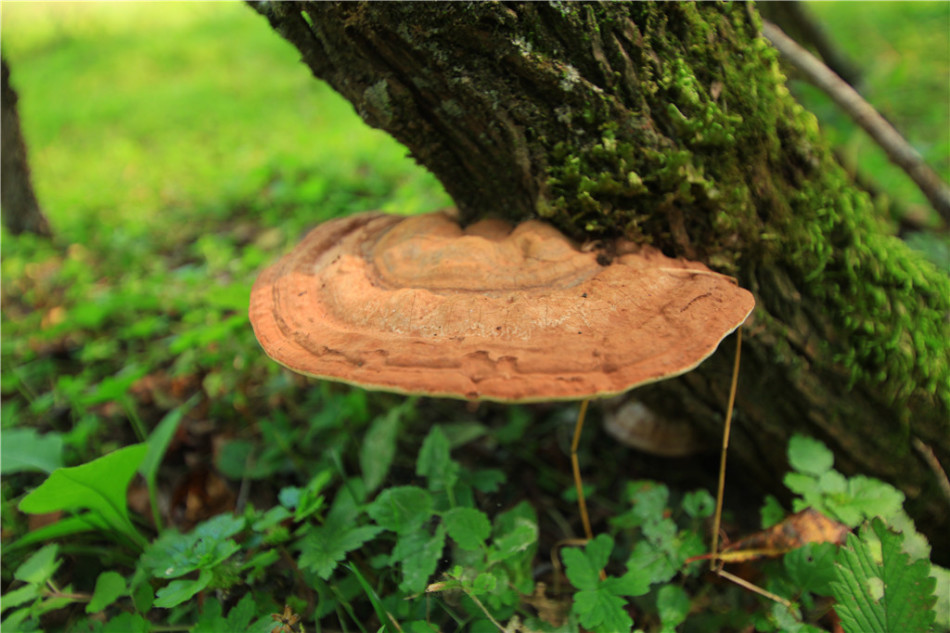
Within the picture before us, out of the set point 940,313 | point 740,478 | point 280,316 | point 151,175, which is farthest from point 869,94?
point 151,175

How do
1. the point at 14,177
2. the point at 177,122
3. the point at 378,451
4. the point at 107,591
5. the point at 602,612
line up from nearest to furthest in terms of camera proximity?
the point at 602,612, the point at 107,591, the point at 378,451, the point at 14,177, the point at 177,122

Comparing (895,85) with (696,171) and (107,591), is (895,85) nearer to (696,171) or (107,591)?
(696,171)

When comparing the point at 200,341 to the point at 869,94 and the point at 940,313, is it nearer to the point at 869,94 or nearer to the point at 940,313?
the point at 940,313

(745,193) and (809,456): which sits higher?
(745,193)

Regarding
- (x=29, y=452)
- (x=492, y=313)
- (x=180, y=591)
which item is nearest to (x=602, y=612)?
(x=492, y=313)

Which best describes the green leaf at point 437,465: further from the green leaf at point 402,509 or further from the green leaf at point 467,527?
the green leaf at point 467,527
